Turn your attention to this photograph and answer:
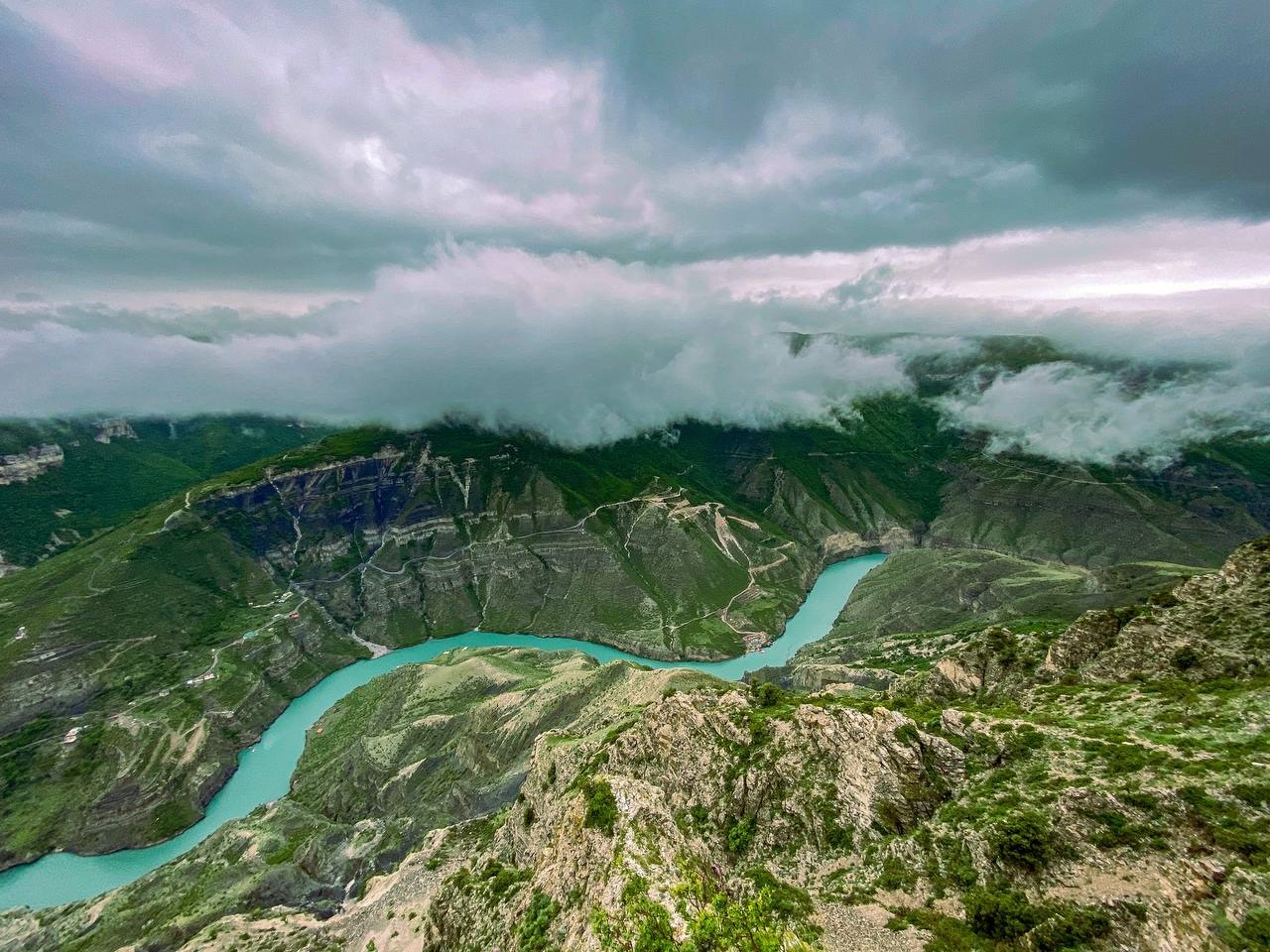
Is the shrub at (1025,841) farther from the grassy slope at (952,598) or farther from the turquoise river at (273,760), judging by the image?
the turquoise river at (273,760)

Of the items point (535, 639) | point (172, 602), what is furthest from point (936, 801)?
point (172, 602)

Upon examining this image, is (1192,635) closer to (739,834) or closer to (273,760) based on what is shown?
(739,834)

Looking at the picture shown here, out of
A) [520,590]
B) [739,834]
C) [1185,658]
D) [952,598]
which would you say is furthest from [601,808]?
[520,590]

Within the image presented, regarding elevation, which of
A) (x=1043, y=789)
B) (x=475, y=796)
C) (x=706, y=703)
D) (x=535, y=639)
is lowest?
(x=535, y=639)

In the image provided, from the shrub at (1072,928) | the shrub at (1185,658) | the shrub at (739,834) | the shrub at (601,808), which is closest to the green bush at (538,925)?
the shrub at (601,808)

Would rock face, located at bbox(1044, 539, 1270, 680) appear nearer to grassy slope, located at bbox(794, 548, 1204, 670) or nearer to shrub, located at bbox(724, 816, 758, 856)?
shrub, located at bbox(724, 816, 758, 856)

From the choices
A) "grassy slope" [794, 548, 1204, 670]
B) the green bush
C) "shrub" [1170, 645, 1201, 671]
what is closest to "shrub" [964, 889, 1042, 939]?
the green bush

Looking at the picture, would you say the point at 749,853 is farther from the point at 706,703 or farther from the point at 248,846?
the point at 248,846

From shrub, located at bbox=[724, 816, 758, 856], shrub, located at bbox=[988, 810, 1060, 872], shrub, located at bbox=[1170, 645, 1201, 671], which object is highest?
shrub, located at bbox=[988, 810, 1060, 872]
